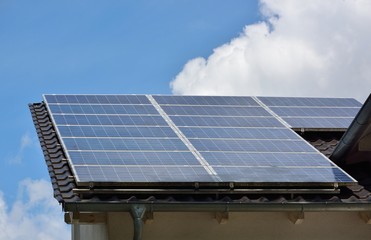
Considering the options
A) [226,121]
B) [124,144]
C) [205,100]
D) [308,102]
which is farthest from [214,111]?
[124,144]

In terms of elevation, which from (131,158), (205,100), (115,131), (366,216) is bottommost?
(366,216)

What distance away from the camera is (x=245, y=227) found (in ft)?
31.6

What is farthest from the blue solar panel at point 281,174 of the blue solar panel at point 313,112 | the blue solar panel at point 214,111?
the blue solar panel at point 313,112

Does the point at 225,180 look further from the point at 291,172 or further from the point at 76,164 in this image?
the point at 76,164

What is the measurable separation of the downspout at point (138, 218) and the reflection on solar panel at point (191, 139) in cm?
51

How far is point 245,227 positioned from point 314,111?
4.99 meters

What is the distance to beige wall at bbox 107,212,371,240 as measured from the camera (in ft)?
30.6

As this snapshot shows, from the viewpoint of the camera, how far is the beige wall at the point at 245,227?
932cm

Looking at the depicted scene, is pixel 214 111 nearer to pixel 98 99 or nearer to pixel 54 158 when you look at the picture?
pixel 98 99

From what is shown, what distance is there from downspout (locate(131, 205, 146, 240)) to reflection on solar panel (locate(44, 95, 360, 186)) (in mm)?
507

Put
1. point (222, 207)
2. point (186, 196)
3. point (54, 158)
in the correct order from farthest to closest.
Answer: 1. point (54, 158)
2. point (186, 196)
3. point (222, 207)

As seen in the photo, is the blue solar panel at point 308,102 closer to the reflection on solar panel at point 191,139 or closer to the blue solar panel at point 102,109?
the reflection on solar panel at point 191,139

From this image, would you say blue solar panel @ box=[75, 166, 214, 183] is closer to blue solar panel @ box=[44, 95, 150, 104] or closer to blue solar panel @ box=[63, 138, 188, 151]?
blue solar panel @ box=[63, 138, 188, 151]

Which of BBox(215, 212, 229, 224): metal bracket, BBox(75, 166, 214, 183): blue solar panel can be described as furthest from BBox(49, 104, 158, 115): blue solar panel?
BBox(215, 212, 229, 224): metal bracket
